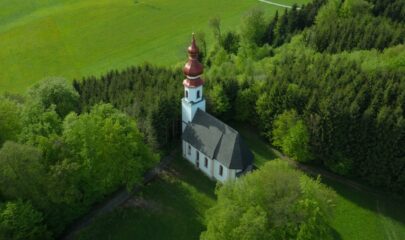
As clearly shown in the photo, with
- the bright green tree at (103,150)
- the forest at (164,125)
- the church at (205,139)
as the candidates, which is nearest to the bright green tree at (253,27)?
the forest at (164,125)

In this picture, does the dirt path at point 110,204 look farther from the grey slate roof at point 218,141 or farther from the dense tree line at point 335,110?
the dense tree line at point 335,110

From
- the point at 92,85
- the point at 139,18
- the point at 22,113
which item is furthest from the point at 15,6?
the point at 22,113

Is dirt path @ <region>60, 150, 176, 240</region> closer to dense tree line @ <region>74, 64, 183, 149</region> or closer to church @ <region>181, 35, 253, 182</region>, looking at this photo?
dense tree line @ <region>74, 64, 183, 149</region>

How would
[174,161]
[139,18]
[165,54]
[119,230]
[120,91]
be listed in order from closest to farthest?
[119,230], [174,161], [120,91], [165,54], [139,18]

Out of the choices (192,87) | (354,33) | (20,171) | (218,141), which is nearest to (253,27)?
(354,33)

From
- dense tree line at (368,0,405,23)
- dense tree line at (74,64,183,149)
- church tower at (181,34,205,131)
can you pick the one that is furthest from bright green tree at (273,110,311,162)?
dense tree line at (368,0,405,23)

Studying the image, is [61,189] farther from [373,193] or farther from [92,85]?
[373,193]
